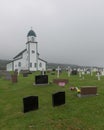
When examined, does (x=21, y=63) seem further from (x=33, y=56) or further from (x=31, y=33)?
(x=31, y=33)

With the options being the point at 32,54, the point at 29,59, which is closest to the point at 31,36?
the point at 32,54

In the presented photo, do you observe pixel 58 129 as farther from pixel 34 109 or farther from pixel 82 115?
pixel 34 109

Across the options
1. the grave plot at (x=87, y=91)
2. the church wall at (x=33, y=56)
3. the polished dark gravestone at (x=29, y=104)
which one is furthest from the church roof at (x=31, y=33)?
the polished dark gravestone at (x=29, y=104)

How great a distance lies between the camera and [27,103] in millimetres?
13602

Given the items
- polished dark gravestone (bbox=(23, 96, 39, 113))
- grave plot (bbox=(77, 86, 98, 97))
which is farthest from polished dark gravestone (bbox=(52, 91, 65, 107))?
grave plot (bbox=(77, 86, 98, 97))

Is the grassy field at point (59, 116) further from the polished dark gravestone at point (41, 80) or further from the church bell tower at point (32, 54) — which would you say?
the church bell tower at point (32, 54)

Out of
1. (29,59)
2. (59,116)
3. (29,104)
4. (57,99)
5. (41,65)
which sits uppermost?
(29,59)

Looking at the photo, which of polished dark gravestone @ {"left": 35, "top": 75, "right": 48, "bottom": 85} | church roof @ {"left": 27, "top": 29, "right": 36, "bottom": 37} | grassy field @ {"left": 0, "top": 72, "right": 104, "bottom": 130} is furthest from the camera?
church roof @ {"left": 27, "top": 29, "right": 36, "bottom": 37}

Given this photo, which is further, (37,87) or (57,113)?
(37,87)

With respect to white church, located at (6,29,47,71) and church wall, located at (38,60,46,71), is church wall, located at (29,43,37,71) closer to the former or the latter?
white church, located at (6,29,47,71)

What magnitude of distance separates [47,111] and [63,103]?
1511 millimetres

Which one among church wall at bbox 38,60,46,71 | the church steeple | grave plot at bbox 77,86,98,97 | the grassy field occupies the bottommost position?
the grassy field

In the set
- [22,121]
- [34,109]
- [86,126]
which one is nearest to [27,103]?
[34,109]

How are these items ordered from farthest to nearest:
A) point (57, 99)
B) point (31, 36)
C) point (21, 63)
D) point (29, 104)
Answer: point (31, 36), point (21, 63), point (57, 99), point (29, 104)
